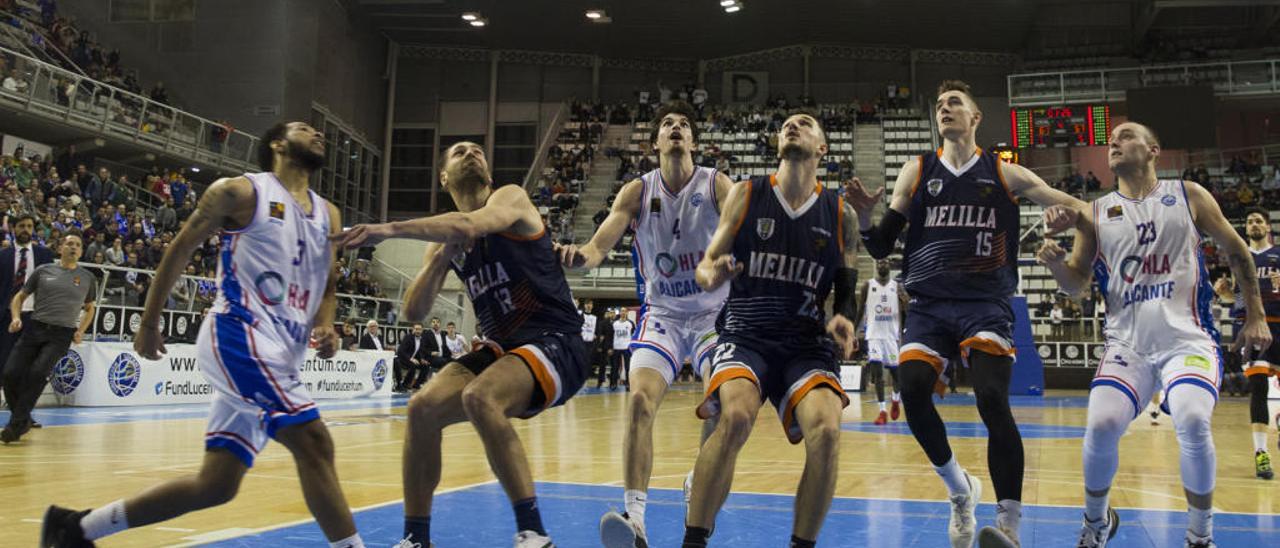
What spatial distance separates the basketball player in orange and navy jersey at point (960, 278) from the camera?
4969 millimetres

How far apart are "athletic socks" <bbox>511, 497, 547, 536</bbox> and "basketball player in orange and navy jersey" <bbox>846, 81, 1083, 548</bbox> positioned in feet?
6.60

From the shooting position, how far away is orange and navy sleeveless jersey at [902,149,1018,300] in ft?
17.2

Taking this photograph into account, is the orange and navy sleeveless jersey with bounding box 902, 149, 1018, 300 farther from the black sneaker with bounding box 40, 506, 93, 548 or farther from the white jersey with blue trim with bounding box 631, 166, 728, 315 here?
the black sneaker with bounding box 40, 506, 93, 548

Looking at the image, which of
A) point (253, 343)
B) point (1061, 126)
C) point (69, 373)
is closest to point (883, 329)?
point (253, 343)

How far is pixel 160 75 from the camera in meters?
33.3

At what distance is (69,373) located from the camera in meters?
15.0

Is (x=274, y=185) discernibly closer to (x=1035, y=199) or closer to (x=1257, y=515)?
(x=1035, y=199)

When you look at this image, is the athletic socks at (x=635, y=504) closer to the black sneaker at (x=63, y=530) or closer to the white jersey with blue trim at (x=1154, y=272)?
the black sneaker at (x=63, y=530)

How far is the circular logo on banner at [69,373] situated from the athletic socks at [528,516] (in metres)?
13.1

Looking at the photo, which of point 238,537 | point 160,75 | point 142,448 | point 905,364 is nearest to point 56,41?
point 160,75

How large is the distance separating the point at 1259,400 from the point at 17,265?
1193cm

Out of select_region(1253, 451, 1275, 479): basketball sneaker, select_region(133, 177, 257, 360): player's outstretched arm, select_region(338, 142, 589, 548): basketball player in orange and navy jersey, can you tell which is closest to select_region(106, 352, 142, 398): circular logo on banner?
select_region(338, 142, 589, 548): basketball player in orange and navy jersey

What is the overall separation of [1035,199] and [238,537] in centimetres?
461

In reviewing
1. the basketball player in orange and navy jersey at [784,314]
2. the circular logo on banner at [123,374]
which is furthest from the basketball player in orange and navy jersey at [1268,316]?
the circular logo on banner at [123,374]
